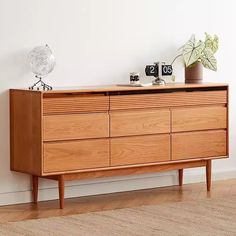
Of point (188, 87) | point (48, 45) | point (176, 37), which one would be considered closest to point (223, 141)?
point (188, 87)

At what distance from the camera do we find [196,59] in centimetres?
633

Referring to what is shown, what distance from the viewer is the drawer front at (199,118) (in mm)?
6031

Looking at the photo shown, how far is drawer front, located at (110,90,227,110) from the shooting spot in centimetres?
575

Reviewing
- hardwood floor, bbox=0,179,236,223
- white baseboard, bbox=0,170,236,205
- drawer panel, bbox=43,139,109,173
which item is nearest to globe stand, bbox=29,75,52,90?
drawer panel, bbox=43,139,109,173

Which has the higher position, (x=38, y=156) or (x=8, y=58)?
(x=8, y=58)

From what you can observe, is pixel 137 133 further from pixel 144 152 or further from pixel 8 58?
pixel 8 58

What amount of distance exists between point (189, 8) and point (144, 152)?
1.43 metres

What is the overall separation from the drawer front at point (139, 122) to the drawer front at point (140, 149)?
46 millimetres

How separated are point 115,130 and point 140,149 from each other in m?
0.27

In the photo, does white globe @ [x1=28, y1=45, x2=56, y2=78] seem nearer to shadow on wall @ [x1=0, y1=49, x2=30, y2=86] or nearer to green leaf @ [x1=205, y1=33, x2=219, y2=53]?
shadow on wall @ [x1=0, y1=49, x2=30, y2=86]

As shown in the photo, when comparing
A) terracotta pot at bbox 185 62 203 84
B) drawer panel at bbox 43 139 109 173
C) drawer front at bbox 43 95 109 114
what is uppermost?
terracotta pot at bbox 185 62 203 84

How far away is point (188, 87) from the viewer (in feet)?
19.9

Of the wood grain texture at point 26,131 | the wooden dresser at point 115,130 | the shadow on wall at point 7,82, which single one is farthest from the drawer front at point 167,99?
the shadow on wall at point 7,82

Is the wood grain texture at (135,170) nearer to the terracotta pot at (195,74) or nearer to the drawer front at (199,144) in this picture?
the drawer front at (199,144)
